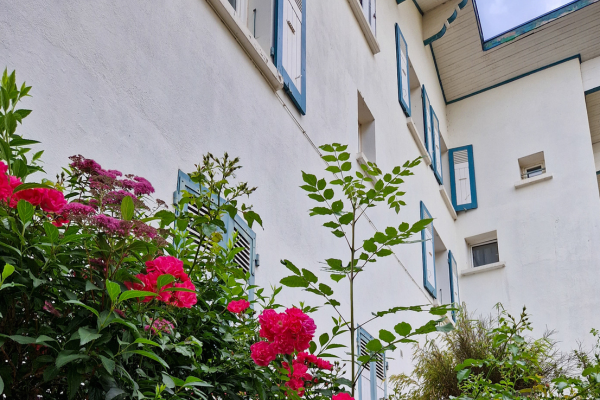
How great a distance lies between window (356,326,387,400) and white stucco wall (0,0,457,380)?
9.8 inches

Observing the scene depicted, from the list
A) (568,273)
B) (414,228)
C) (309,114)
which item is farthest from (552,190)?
(414,228)

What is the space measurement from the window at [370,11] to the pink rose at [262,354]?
5.80 meters

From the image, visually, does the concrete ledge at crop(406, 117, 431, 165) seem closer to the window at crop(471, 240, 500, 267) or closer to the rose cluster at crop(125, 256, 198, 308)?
the window at crop(471, 240, 500, 267)

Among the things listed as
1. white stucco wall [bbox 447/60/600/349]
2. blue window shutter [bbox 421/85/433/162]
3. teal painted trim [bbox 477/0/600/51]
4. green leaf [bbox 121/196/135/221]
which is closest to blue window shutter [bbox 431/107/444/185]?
blue window shutter [bbox 421/85/433/162]

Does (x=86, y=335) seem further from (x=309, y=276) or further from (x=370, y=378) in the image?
(x=370, y=378)

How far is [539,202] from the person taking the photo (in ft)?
34.0

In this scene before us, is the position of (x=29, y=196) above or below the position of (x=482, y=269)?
below

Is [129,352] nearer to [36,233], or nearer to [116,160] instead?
[36,233]

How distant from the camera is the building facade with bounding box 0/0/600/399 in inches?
113

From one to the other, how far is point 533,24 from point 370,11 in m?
4.86

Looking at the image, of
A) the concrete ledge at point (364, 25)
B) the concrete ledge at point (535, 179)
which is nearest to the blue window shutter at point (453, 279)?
the concrete ledge at point (535, 179)

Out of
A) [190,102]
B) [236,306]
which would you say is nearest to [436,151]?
[190,102]

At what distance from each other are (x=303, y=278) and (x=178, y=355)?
56 centimetres

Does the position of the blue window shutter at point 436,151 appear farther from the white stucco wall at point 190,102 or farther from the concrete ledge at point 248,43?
the concrete ledge at point 248,43
